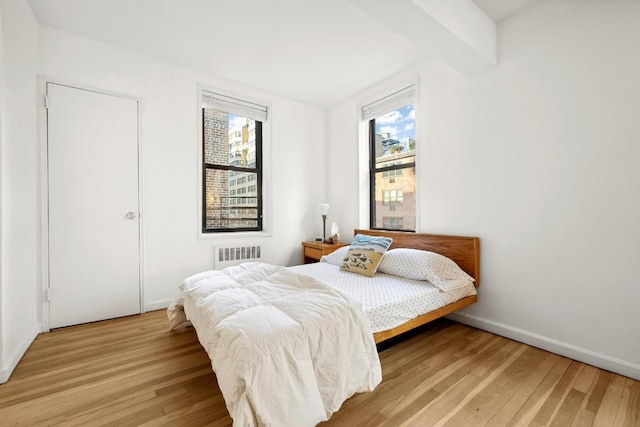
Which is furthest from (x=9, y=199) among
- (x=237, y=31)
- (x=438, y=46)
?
(x=438, y=46)

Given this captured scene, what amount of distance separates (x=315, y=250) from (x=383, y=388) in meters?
2.17

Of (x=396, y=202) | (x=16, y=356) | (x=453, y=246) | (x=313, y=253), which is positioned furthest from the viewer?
(x=313, y=253)

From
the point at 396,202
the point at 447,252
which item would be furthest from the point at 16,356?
the point at 396,202

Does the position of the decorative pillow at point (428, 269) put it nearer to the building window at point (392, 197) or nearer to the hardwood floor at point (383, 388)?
the hardwood floor at point (383, 388)

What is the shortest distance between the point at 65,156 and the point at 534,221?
4055 millimetres

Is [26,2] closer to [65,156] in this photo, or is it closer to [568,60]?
[65,156]

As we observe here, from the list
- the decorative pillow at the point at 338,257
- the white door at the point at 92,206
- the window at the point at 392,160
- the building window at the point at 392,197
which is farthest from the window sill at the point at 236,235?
the building window at the point at 392,197

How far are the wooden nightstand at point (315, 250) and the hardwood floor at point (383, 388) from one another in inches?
61.6

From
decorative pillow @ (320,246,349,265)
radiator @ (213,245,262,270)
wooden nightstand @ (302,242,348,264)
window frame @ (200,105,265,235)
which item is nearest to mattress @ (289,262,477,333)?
decorative pillow @ (320,246,349,265)

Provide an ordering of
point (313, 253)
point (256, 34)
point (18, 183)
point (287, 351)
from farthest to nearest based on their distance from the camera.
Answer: point (313, 253) → point (256, 34) → point (18, 183) → point (287, 351)

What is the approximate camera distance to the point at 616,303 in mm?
1859

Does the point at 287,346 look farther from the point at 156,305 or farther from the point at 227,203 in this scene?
the point at 227,203

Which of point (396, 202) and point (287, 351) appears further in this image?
point (396, 202)

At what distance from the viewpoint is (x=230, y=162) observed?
367 cm
